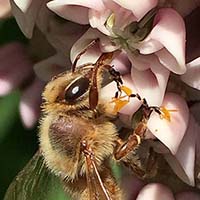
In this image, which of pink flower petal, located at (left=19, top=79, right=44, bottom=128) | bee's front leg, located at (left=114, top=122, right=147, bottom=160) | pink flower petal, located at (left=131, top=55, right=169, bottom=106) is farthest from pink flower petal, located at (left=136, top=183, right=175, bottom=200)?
pink flower petal, located at (left=19, top=79, right=44, bottom=128)

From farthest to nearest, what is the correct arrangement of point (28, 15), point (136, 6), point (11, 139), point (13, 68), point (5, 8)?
1. point (11, 139)
2. point (13, 68)
3. point (5, 8)
4. point (28, 15)
5. point (136, 6)

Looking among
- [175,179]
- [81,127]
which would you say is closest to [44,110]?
[81,127]

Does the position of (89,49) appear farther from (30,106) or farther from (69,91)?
(30,106)

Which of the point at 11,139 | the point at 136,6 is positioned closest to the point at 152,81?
the point at 136,6

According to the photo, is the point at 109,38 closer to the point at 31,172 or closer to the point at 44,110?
the point at 44,110

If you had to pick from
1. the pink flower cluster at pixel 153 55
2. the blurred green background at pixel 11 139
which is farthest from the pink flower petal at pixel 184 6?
the blurred green background at pixel 11 139
